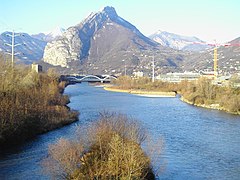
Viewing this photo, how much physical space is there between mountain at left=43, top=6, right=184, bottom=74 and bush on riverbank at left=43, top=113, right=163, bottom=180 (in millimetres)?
60890

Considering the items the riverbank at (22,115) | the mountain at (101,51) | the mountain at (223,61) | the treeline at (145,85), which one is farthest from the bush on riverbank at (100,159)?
the mountain at (101,51)

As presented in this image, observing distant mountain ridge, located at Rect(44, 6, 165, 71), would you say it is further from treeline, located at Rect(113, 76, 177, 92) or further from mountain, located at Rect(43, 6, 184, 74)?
treeline, located at Rect(113, 76, 177, 92)

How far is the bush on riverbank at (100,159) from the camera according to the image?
6.02m

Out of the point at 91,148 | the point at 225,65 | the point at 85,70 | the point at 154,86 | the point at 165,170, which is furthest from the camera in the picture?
the point at 85,70

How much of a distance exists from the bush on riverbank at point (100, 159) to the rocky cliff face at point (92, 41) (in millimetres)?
68158

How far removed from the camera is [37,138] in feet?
37.2

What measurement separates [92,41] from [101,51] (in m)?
4.21

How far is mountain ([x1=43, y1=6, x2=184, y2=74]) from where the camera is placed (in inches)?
2918

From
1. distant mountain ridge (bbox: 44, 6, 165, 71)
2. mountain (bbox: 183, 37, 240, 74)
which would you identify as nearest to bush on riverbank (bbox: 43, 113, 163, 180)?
mountain (bbox: 183, 37, 240, 74)

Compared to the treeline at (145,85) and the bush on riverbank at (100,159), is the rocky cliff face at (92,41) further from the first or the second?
the bush on riverbank at (100,159)

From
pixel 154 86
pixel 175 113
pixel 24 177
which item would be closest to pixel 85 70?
pixel 154 86

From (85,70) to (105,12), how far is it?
41.2m

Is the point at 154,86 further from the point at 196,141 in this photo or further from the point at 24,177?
the point at 24,177

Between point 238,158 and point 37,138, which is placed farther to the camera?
point 37,138
